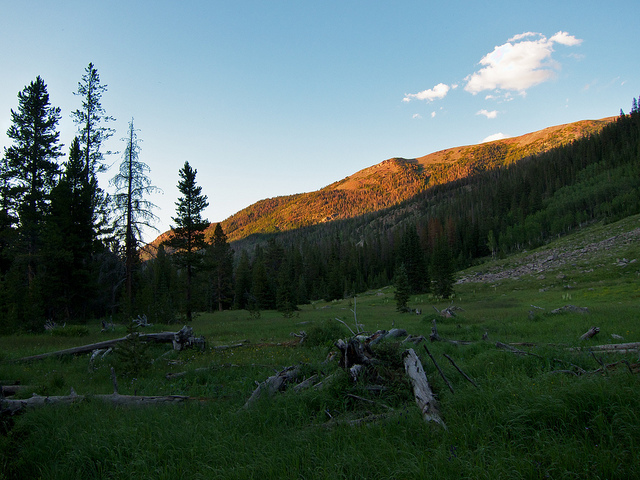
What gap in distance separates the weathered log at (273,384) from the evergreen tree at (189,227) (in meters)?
23.0

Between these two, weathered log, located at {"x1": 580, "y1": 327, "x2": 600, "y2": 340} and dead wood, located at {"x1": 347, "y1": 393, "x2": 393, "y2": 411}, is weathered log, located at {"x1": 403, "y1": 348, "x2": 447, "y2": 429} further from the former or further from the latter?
weathered log, located at {"x1": 580, "y1": 327, "x2": 600, "y2": 340}

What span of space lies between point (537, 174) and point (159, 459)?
5833 inches

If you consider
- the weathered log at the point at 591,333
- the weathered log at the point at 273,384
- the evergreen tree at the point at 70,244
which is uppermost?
the evergreen tree at the point at 70,244

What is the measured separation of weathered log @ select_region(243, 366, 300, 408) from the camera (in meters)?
5.79

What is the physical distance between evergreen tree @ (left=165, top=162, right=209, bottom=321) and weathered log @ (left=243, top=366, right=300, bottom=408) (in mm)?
23010

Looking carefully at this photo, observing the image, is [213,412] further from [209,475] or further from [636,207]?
[636,207]

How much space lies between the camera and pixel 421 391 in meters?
4.79

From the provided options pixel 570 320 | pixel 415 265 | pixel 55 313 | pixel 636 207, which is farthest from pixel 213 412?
pixel 636 207

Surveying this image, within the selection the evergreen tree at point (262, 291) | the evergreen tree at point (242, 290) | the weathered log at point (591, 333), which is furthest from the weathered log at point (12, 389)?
the evergreen tree at point (242, 290)

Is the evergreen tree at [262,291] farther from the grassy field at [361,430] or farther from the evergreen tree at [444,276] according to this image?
the grassy field at [361,430]

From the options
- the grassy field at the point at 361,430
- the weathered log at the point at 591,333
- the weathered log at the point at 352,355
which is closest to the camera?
the grassy field at the point at 361,430

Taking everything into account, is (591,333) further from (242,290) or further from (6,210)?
(242,290)

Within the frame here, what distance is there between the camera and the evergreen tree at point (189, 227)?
27.8 meters

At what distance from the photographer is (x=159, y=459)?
394 centimetres
